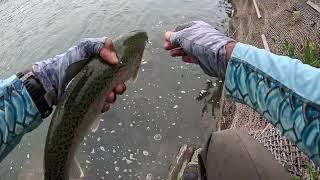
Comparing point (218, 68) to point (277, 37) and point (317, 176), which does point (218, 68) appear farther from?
point (277, 37)

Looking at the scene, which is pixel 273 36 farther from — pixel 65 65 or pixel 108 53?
pixel 65 65

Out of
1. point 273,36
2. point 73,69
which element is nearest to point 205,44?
point 73,69

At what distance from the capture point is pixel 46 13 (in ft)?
43.0

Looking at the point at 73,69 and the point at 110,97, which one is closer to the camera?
the point at 73,69

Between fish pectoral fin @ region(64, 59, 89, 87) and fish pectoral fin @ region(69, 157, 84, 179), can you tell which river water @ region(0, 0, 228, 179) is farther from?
fish pectoral fin @ region(64, 59, 89, 87)

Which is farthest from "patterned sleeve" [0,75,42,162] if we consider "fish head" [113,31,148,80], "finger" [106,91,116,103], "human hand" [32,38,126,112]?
"fish head" [113,31,148,80]

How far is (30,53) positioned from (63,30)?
4.75 ft

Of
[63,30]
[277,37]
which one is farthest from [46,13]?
[277,37]

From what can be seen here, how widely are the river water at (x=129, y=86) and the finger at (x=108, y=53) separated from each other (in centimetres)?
434

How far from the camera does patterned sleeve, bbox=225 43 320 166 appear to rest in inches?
67.0

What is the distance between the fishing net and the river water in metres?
0.77

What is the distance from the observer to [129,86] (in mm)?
9141

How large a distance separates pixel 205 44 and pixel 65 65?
953 millimetres

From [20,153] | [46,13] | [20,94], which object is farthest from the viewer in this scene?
[46,13]
